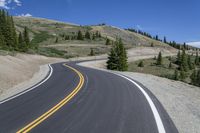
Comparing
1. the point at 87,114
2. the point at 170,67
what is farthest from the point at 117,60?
the point at 87,114

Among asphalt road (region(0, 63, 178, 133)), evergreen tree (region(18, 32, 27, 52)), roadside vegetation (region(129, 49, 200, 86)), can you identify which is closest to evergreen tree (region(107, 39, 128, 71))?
roadside vegetation (region(129, 49, 200, 86))

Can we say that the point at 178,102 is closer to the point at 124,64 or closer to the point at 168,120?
the point at 168,120

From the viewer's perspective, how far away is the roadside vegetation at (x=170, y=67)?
264 feet

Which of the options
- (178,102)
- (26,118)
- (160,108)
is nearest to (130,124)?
(160,108)

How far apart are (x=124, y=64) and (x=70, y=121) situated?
168 feet

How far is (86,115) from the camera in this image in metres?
9.84

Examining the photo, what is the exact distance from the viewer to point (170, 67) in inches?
3745

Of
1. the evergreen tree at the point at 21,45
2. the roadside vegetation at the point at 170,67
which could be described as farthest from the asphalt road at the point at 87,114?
the roadside vegetation at the point at 170,67

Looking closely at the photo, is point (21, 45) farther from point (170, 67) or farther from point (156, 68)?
→ point (170, 67)

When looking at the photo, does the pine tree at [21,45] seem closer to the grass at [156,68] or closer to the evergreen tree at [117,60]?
the evergreen tree at [117,60]

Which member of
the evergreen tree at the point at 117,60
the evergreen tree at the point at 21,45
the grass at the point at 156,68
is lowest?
the grass at the point at 156,68

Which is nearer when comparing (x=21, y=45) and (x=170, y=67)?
(x=21, y=45)

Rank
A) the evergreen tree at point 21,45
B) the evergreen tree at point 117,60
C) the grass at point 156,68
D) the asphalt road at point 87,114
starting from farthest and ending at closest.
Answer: the grass at point 156,68 < the evergreen tree at point 21,45 < the evergreen tree at point 117,60 < the asphalt road at point 87,114

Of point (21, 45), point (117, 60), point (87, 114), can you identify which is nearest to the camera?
point (87, 114)
